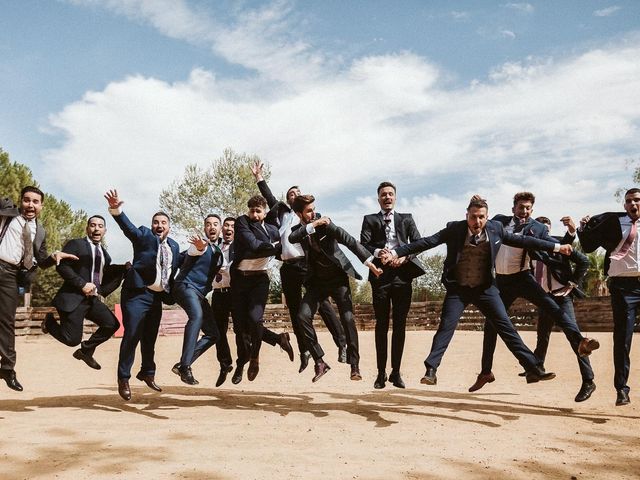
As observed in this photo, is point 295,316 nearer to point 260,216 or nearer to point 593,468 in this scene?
point 260,216

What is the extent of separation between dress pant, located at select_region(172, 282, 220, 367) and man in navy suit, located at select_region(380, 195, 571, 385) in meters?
2.52

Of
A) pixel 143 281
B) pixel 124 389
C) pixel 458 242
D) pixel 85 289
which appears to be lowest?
pixel 124 389

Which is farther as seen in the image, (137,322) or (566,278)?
(566,278)

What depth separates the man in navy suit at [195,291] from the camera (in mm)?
8023

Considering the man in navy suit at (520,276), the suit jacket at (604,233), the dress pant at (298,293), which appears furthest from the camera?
the dress pant at (298,293)

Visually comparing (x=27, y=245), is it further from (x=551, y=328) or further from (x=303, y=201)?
(x=551, y=328)

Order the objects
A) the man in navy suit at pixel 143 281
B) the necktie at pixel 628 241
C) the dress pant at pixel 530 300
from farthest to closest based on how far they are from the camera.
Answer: the man in navy suit at pixel 143 281, the dress pant at pixel 530 300, the necktie at pixel 628 241

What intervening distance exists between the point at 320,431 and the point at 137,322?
114 inches

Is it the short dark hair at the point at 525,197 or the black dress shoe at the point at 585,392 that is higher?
the short dark hair at the point at 525,197

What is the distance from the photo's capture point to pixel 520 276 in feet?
26.7

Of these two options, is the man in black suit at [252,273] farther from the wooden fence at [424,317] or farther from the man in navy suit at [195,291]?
the wooden fence at [424,317]

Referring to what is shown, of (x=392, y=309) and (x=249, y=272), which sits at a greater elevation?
(x=249, y=272)

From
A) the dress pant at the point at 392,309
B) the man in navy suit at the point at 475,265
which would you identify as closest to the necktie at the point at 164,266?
the dress pant at the point at 392,309

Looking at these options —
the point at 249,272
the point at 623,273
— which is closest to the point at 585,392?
the point at 623,273
